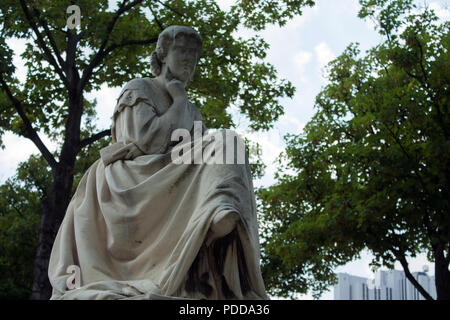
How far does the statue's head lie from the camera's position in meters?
5.95

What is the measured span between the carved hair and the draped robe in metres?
0.50

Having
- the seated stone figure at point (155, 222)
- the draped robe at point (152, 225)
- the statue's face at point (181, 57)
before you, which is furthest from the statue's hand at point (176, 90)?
the draped robe at point (152, 225)

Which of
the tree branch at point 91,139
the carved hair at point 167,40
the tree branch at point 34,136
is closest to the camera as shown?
the carved hair at point 167,40

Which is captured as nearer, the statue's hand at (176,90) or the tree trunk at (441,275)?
the statue's hand at (176,90)

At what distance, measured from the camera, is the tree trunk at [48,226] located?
10391mm

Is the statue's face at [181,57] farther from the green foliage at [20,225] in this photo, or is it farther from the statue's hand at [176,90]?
the green foliage at [20,225]

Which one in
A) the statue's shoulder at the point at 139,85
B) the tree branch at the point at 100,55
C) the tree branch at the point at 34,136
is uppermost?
the tree branch at the point at 100,55

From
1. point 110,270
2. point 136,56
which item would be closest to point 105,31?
point 136,56

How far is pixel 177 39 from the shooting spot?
596cm

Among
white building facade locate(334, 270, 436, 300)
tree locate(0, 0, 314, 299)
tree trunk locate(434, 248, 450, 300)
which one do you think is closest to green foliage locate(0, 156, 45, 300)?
tree locate(0, 0, 314, 299)

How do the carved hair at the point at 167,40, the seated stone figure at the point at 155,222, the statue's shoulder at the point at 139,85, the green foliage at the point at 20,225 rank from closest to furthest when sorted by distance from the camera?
1. the seated stone figure at the point at 155,222
2. the statue's shoulder at the point at 139,85
3. the carved hair at the point at 167,40
4. the green foliage at the point at 20,225

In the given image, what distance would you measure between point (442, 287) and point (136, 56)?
7.35 meters

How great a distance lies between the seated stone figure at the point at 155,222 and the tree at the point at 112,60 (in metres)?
6.09

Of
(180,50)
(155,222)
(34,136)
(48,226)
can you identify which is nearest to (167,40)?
(180,50)
